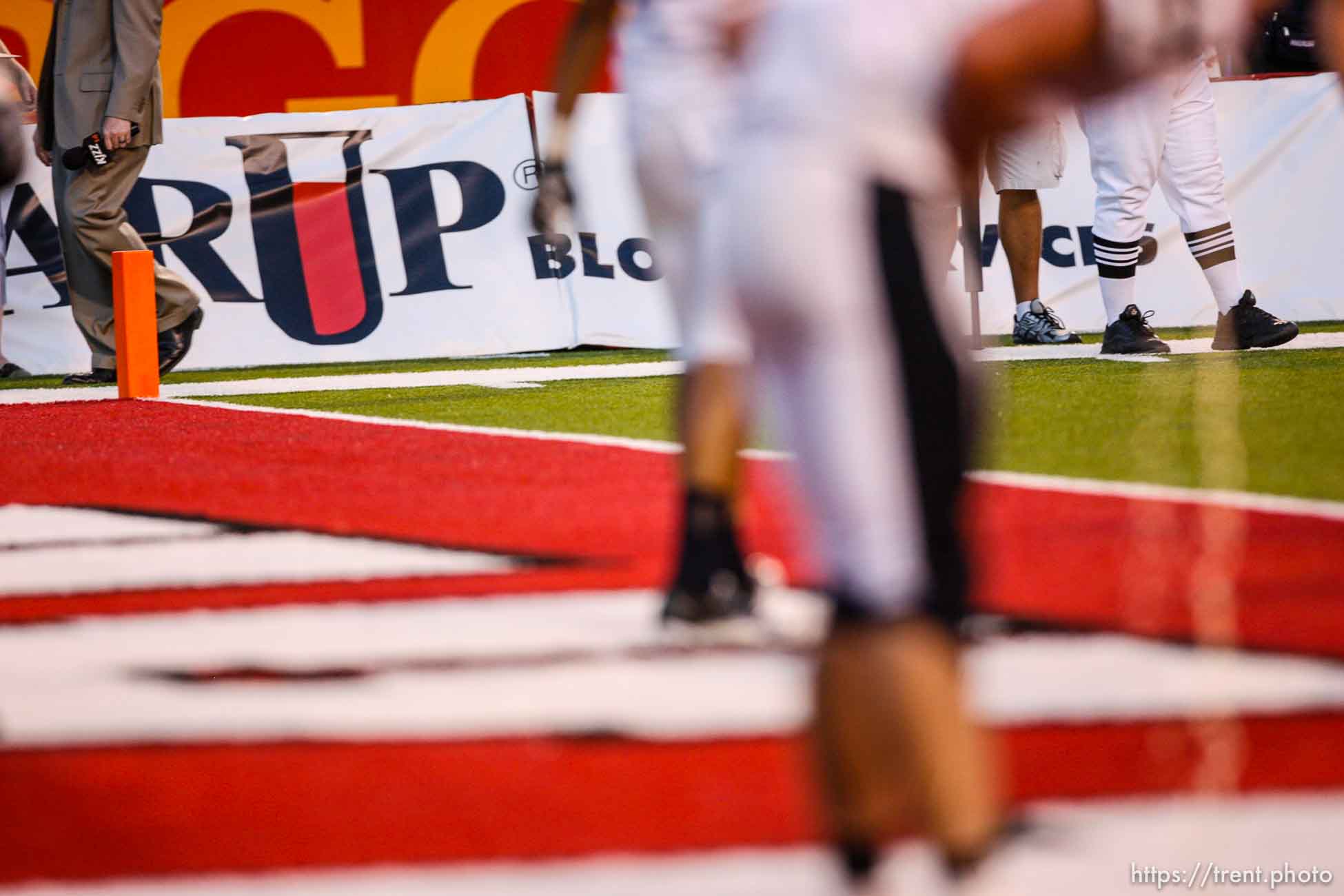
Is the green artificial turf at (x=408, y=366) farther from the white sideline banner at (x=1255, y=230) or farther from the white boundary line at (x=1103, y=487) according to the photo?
the white boundary line at (x=1103, y=487)

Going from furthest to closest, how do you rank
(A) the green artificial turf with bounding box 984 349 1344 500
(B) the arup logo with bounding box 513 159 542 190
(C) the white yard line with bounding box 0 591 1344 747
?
1. (B) the arup logo with bounding box 513 159 542 190
2. (A) the green artificial turf with bounding box 984 349 1344 500
3. (C) the white yard line with bounding box 0 591 1344 747

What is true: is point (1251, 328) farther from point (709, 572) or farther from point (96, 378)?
point (709, 572)

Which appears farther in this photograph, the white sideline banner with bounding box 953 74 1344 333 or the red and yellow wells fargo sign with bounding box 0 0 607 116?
the red and yellow wells fargo sign with bounding box 0 0 607 116

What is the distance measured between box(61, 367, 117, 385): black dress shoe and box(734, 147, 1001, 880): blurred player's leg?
8588mm

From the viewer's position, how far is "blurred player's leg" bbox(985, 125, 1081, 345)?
998cm

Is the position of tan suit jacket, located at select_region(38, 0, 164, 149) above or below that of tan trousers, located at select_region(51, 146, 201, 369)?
above

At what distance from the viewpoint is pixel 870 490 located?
1.46 m

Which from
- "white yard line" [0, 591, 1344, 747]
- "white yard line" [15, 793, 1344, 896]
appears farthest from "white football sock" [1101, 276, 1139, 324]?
"white yard line" [15, 793, 1344, 896]

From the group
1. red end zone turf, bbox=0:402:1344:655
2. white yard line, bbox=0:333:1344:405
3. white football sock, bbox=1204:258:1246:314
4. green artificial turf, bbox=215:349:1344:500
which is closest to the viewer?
red end zone turf, bbox=0:402:1344:655

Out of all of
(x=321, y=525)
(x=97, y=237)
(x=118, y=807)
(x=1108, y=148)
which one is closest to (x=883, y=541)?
(x=118, y=807)

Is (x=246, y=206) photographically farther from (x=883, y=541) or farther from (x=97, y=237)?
(x=883, y=541)

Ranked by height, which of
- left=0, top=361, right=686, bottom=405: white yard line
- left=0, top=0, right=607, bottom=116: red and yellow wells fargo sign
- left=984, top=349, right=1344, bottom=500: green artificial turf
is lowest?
left=984, top=349, right=1344, bottom=500: green artificial turf

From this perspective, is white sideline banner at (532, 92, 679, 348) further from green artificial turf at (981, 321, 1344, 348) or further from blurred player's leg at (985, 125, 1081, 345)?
blurred player's leg at (985, 125, 1081, 345)

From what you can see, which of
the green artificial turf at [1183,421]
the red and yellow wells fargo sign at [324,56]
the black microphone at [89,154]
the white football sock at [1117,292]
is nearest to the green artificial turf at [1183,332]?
the white football sock at [1117,292]
